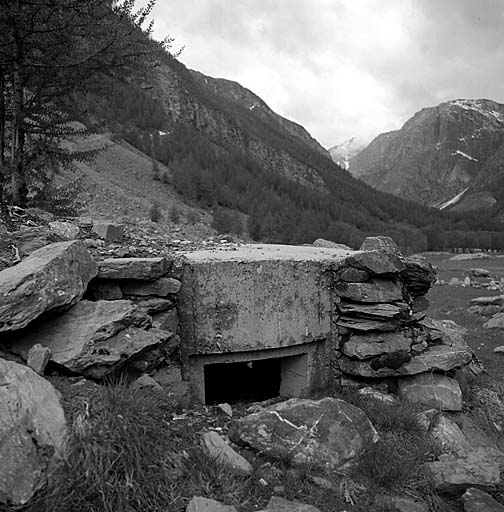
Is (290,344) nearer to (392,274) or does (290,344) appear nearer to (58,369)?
(392,274)

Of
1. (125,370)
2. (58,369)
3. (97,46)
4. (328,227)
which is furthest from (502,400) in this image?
(328,227)

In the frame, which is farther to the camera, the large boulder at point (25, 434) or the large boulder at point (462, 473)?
the large boulder at point (462, 473)

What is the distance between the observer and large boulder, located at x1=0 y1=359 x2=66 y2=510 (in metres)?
2.84

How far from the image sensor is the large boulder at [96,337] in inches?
167

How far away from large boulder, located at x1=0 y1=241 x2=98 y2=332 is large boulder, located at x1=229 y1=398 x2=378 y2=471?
6.62ft

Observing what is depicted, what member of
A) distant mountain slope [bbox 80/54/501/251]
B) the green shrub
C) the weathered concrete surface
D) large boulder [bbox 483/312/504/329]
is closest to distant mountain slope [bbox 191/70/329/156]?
distant mountain slope [bbox 80/54/501/251]

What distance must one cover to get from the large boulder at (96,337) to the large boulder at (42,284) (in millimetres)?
199

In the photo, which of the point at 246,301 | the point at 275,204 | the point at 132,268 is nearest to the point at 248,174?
the point at 275,204

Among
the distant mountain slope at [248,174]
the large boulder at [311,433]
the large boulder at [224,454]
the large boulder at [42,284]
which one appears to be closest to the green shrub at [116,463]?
the large boulder at [224,454]

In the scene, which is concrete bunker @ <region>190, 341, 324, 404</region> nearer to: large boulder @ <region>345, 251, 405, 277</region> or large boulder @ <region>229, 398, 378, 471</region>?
large boulder @ <region>345, 251, 405, 277</region>

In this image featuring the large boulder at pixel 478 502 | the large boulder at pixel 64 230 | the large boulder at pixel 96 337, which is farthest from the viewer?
the large boulder at pixel 64 230

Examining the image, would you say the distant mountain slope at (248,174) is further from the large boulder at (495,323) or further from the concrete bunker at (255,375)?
the large boulder at (495,323)

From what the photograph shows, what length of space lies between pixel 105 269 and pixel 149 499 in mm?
2826

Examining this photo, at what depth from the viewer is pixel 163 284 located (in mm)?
5715
